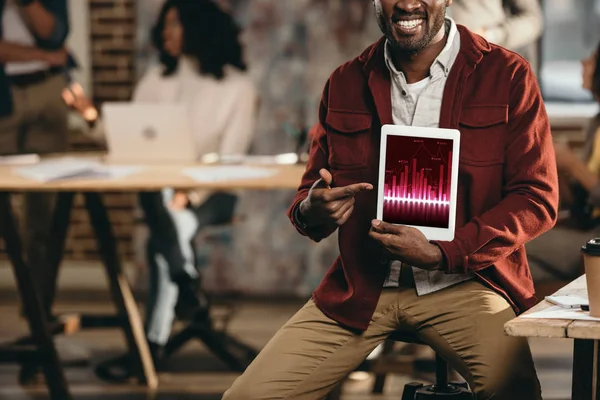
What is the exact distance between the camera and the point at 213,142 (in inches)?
173

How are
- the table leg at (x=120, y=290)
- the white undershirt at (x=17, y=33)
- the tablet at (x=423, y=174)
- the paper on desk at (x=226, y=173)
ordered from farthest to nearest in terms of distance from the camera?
1. the white undershirt at (x=17, y=33)
2. the table leg at (x=120, y=290)
3. the paper on desk at (x=226, y=173)
4. the tablet at (x=423, y=174)

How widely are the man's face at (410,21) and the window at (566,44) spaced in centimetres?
311

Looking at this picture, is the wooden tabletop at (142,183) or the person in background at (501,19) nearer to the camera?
the wooden tabletop at (142,183)

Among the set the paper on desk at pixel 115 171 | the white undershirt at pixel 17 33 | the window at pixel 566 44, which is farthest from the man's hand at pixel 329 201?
the window at pixel 566 44

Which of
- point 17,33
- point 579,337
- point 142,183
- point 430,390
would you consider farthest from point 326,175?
point 17,33

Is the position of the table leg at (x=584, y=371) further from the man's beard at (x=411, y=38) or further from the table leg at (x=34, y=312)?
the table leg at (x=34, y=312)

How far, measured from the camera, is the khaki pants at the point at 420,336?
6.64 feet

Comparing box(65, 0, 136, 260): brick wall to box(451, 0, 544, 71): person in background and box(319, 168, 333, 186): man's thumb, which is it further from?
box(319, 168, 333, 186): man's thumb

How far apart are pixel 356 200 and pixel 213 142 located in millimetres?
2225

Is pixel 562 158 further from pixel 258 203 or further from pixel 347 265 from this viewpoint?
pixel 258 203

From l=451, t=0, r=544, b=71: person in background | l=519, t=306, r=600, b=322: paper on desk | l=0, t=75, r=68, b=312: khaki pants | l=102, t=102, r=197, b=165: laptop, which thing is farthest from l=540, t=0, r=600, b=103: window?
l=519, t=306, r=600, b=322: paper on desk

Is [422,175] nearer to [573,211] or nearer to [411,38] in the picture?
[411,38]

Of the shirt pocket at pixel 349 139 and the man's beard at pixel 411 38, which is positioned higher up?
the man's beard at pixel 411 38

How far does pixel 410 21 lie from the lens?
7.06 feet
